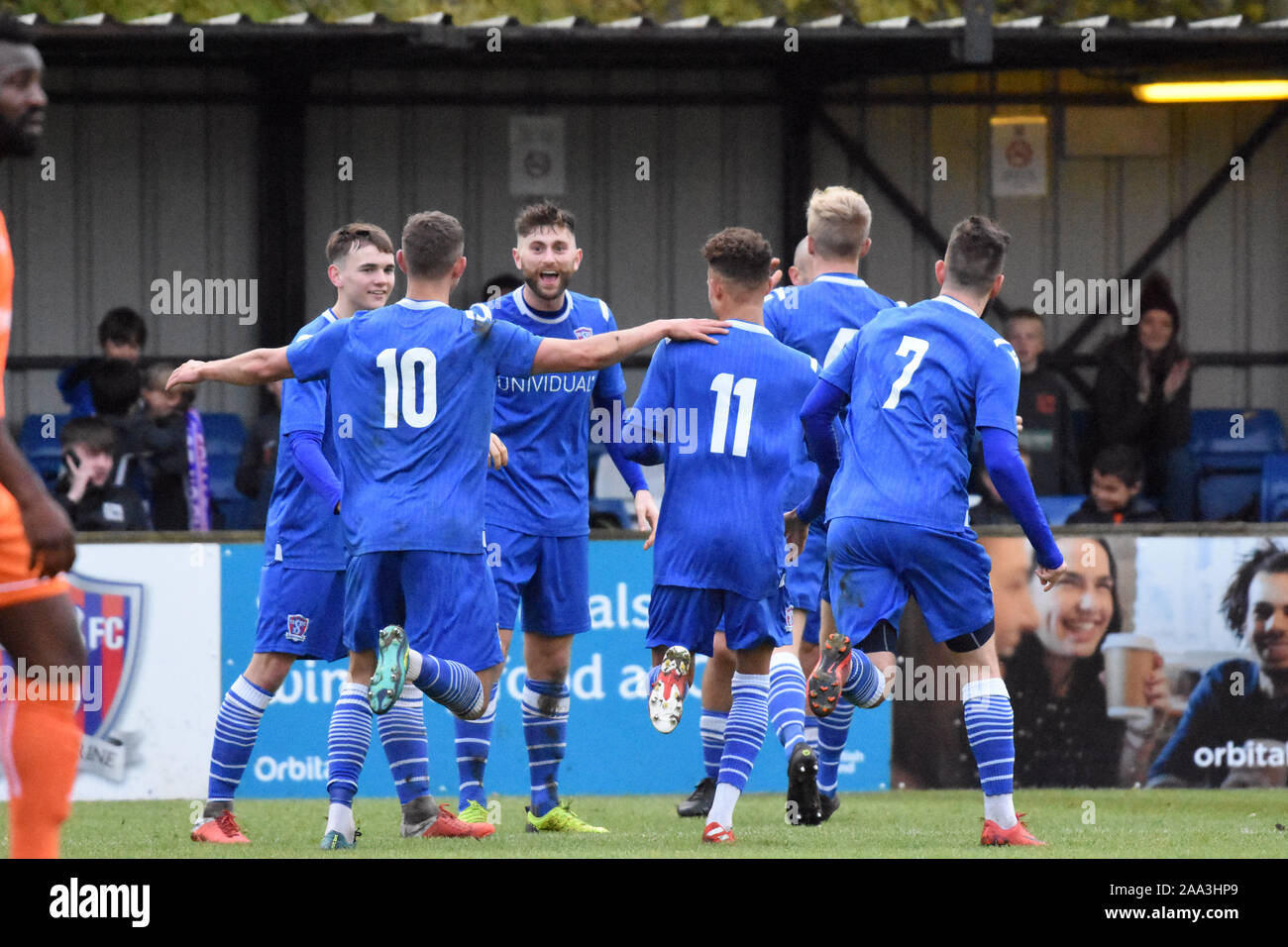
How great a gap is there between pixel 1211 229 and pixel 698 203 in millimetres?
3988

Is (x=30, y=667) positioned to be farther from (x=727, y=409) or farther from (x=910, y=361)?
(x=910, y=361)

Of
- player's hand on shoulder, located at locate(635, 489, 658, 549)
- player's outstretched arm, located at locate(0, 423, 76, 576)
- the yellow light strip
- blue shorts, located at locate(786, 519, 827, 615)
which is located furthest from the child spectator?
the yellow light strip

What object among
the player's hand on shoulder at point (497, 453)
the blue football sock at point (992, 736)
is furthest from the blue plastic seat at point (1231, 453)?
the player's hand on shoulder at point (497, 453)

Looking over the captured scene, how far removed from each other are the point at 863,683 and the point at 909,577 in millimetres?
379

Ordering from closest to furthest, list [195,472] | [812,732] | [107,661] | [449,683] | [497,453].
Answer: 1. [449,683]
2. [497,453]
3. [812,732]
4. [107,661]
5. [195,472]

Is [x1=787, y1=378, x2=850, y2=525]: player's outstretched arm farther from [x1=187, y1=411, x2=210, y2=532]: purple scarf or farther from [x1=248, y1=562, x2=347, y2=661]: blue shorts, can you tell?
[x1=187, y1=411, x2=210, y2=532]: purple scarf

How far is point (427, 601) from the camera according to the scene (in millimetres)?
6152

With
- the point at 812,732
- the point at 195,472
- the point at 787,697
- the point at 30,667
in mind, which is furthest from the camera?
the point at 195,472

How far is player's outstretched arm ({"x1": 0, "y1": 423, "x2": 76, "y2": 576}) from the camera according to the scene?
13.6ft

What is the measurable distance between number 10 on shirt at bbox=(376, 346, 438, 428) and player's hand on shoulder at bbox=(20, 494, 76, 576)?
6.78 ft

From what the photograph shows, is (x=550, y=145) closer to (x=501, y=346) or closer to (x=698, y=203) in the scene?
(x=698, y=203)

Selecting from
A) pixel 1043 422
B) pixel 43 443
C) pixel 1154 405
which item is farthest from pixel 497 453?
pixel 1154 405
